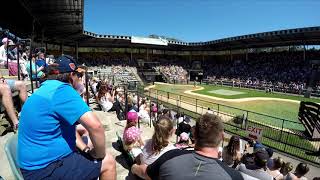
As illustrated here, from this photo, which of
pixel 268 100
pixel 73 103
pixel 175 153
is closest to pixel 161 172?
pixel 175 153

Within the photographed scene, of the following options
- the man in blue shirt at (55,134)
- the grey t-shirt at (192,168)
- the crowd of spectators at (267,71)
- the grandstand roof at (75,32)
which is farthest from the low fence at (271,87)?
the man in blue shirt at (55,134)

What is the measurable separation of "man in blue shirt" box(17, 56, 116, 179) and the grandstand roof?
1734 centimetres

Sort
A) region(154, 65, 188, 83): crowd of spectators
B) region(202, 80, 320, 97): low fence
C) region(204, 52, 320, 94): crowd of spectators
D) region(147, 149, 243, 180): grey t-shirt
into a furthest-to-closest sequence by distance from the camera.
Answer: region(154, 65, 188, 83): crowd of spectators, region(204, 52, 320, 94): crowd of spectators, region(202, 80, 320, 97): low fence, region(147, 149, 243, 180): grey t-shirt

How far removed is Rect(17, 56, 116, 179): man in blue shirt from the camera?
2535 millimetres

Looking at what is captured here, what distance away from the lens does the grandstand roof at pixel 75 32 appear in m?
22.7

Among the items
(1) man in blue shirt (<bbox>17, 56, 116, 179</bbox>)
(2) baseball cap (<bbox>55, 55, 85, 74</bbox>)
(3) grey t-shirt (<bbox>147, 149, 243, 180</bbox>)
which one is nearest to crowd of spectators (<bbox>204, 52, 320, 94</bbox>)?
(3) grey t-shirt (<bbox>147, 149, 243, 180</bbox>)

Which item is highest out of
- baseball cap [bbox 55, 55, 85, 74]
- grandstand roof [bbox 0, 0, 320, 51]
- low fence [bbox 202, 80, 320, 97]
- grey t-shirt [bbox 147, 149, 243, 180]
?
grandstand roof [bbox 0, 0, 320, 51]

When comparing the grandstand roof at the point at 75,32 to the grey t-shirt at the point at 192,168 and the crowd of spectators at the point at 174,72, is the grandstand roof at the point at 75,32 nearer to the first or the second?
the crowd of spectators at the point at 174,72

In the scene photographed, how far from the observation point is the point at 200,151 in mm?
2455

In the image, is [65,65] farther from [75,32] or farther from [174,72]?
[174,72]

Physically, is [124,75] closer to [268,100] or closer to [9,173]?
[268,100]

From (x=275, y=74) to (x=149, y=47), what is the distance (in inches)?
1101

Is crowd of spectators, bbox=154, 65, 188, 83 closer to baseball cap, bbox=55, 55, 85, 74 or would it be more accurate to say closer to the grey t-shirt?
baseball cap, bbox=55, 55, 85, 74

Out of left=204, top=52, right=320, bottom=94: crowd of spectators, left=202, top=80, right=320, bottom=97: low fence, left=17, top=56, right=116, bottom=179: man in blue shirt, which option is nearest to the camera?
left=17, top=56, right=116, bottom=179: man in blue shirt
